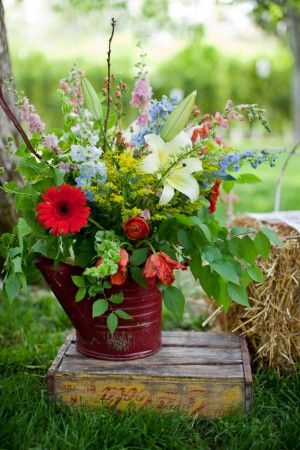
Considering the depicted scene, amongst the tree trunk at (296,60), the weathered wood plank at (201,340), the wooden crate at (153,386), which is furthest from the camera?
the tree trunk at (296,60)

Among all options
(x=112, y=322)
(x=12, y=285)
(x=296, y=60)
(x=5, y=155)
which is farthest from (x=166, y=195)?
(x=296, y=60)

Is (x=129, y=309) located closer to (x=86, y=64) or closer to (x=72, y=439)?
(x=72, y=439)

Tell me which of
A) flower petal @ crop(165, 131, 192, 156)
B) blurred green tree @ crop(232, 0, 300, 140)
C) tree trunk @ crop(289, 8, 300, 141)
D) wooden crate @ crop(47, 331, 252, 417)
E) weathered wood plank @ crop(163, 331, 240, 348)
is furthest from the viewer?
tree trunk @ crop(289, 8, 300, 141)

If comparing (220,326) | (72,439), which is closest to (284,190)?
(220,326)

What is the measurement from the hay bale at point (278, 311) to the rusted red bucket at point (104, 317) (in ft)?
1.36

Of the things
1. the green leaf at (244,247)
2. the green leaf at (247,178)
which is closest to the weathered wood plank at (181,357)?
the green leaf at (244,247)

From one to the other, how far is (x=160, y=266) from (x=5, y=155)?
3.38 feet

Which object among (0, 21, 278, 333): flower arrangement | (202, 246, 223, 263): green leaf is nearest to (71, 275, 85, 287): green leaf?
(0, 21, 278, 333): flower arrangement

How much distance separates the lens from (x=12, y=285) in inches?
70.9

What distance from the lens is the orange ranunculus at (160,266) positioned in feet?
5.69

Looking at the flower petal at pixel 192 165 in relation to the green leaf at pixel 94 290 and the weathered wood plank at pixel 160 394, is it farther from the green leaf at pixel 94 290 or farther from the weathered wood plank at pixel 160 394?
the weathered wood plank at pixel 160 394

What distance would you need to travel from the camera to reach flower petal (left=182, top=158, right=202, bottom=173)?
176 cm

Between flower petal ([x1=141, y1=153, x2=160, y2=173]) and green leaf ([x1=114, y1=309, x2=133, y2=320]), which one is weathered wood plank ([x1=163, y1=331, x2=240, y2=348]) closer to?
green leaf ([x1=114, y1=309, x2=133, y2=320])

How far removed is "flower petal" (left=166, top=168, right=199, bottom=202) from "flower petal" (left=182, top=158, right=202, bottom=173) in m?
0.01
